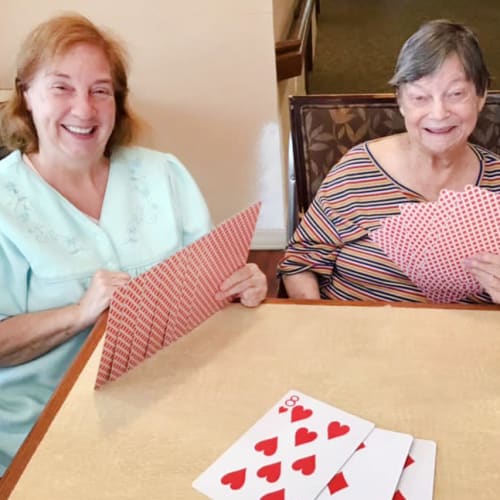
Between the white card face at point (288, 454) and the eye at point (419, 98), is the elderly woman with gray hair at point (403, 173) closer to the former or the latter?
the eye at point (419, 98)

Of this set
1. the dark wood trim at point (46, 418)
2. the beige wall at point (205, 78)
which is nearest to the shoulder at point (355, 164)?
the dark wood trim at point (46, 418)

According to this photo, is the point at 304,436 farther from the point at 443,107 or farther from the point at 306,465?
the point at 443,107

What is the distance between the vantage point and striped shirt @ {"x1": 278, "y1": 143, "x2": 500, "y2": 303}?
1.54m

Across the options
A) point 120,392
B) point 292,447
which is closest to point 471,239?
point 292,447

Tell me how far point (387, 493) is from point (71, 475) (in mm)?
416

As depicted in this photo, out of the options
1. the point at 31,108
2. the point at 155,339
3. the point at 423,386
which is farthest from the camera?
the point at 31,108

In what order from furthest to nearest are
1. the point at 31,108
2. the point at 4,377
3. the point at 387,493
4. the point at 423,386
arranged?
the point at 31,108 < the point at 4,377 < the point at 423,386 < the point at 387,493

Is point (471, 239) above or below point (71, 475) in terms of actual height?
above

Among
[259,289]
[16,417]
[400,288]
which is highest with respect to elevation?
[259,289]

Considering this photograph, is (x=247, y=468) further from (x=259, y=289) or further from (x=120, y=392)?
(x=259, y=289)

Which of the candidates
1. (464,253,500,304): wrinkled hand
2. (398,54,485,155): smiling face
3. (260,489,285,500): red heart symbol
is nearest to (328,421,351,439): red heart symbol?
(260,489,285,500): red heart symbol

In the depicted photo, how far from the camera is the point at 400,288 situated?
5.14 ft

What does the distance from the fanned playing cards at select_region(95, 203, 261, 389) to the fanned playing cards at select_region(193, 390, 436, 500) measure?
26cm

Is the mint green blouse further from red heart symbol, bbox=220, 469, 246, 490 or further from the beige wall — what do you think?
the beige wall
